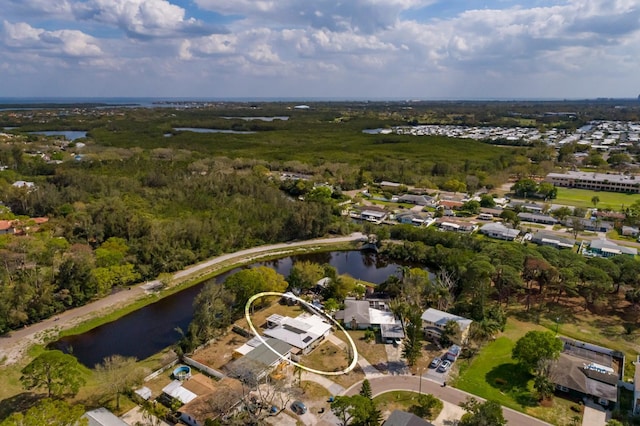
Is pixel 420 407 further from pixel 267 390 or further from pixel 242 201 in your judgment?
pixel 242 201

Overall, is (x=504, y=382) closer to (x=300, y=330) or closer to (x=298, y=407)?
(x=298, y=407)

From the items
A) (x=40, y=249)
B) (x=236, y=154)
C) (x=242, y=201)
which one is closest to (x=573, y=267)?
(x=242, y=201)

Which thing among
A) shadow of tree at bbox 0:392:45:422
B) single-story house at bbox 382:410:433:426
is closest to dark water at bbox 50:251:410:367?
shadow of tree at bbox 0:392:45:422

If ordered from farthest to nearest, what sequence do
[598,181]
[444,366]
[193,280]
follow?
[598,181] → [193,280] → [444,366]

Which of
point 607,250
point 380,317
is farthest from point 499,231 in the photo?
point 380,317

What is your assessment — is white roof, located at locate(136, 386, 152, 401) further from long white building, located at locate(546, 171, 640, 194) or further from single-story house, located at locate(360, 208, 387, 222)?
long white building, located at locate(546, 171, 640, 194)

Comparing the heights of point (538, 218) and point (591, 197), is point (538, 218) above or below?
below
